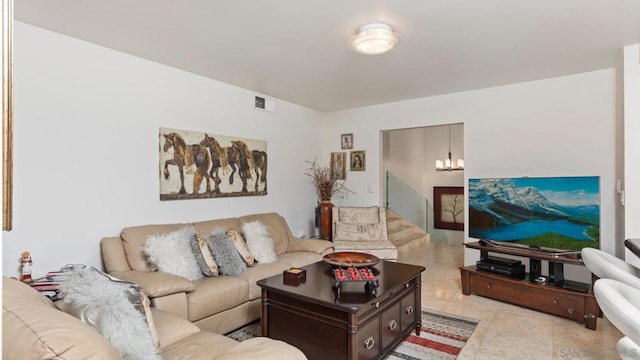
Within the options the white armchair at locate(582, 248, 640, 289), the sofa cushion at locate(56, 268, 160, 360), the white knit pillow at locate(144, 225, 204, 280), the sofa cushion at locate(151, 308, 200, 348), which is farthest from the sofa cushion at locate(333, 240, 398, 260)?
the sofa cushion at locate(56, 268, 160, 360)

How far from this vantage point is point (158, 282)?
239 centimetres

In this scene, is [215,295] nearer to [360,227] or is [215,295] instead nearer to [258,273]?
[258,273]

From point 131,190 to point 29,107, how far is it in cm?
97

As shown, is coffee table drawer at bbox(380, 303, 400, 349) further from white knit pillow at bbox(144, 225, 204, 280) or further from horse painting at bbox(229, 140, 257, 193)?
horse painting at bbox(229, 140, 257, 193)

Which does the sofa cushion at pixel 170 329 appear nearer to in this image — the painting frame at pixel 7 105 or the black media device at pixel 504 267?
the painting frame at pixel 7 105

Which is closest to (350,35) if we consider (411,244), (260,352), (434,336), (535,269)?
(260,352)

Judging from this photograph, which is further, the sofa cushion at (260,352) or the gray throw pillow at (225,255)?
the gray throw pillow at (225,255)

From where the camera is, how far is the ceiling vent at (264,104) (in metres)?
4.40

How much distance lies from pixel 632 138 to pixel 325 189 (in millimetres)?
3454

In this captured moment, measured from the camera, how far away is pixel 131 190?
312 cm

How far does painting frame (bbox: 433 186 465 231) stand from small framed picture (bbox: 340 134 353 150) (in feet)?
10.5

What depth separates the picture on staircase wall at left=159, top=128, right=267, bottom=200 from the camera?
3405mm

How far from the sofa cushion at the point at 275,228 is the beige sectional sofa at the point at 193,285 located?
52 cm

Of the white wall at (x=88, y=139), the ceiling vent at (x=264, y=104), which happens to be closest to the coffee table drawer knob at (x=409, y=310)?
the white wall at (x=88, y=139)
